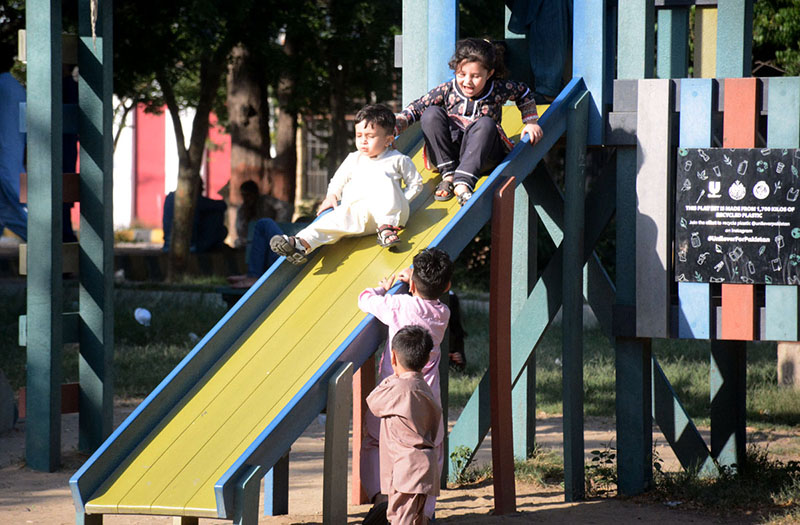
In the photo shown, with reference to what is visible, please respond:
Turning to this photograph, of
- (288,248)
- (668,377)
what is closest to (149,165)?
(668,377)

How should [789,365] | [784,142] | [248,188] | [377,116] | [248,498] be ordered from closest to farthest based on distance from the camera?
[248,498]
[377,116]
[784,142]
[789,365]
[248,188]

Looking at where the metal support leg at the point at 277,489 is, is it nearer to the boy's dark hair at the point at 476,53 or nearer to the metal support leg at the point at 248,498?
the metal support leg at the point at 248,498

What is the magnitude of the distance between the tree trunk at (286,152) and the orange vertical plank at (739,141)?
1224 cm

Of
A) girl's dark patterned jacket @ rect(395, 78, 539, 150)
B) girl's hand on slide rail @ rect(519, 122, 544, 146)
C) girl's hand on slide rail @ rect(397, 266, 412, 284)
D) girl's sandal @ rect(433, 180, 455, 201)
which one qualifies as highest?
girl's dark patterned jacket @ rect(395, 78, 539, 150)

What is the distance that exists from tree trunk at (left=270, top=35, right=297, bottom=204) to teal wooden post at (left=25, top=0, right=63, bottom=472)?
10.7 metres

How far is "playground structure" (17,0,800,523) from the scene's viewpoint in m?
4.60

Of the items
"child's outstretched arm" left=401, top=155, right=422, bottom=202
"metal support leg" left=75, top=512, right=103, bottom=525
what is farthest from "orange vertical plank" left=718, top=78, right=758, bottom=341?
"metal support leg" left=75, top=512, right=103, bottom=525

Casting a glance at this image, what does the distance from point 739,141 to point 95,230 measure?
3.98 meters

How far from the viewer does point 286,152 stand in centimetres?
1853

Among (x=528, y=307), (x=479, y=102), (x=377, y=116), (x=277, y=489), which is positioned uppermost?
(x=479, y=102)

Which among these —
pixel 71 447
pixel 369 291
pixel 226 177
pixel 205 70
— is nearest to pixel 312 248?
pixel 369 291

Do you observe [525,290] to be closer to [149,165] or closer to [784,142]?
[784,142]

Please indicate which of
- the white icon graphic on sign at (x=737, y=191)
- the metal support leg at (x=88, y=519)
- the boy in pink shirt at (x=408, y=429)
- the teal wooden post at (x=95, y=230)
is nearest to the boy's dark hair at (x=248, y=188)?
the teal wooden post at (x=95, y=230)

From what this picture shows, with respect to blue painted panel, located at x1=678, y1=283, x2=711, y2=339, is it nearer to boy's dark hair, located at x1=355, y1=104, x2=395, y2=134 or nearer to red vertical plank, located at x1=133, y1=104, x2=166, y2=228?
boy's dark hair, located at x1=355, y1=104, x2=395, y2=134
